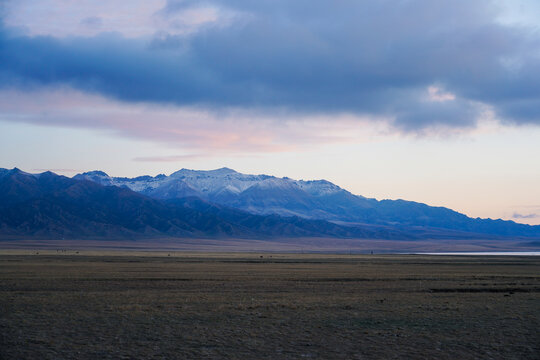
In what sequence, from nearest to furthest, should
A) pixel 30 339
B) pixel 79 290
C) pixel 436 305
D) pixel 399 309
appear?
1. pixel 30 339
2. pixel 399 309
3. pixel 436 305
4. pixel 79 290

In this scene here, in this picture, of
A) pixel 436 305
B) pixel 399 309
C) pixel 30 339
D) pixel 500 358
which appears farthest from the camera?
pixel 436 305

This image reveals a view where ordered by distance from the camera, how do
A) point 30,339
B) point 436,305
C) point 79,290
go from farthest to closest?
point 79,290 < point 436,305 < point 30,339

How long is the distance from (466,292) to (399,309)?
11348mm

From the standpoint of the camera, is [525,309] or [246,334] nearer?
[246,334]

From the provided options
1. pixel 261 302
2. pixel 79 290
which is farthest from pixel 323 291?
pixel 79 290

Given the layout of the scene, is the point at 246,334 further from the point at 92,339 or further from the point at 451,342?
the point at 451,342

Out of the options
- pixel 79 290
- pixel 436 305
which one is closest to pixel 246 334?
pixel 436 305

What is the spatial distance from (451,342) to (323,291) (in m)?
17.1

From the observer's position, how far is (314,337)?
19.9 metres

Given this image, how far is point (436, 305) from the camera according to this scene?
28719 millimetres

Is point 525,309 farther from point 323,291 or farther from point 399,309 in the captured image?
point 323,291

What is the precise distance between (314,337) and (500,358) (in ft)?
19.9

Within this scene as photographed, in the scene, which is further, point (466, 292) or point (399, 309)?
point (466, 292)

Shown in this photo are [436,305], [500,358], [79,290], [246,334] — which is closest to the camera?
[500,358]
